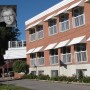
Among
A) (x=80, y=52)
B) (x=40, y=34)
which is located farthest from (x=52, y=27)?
(x=80, y=52)

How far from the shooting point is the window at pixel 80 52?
3484 cm

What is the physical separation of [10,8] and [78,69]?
36.4 feet

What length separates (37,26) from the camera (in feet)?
157

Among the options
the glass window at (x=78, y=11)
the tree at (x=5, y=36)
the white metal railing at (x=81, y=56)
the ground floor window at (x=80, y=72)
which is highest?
the tree at (x=5, y=36)

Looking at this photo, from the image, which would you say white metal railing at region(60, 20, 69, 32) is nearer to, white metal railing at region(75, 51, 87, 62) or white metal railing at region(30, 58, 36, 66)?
white metal railing at region(75, 51, 87, 62)

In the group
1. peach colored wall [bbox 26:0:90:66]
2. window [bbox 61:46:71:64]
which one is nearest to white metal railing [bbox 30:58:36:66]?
peach colored wall [bbox 26:0:90:66]

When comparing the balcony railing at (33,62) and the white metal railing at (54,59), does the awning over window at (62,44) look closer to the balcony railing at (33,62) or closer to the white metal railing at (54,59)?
the white metal railing at (54,59)

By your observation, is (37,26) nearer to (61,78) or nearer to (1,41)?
(61,78)

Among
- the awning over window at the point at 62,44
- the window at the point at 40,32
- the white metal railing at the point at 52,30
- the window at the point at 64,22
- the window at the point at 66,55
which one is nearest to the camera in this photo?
the awning over window at the point at 62,44

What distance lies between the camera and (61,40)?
131 ft

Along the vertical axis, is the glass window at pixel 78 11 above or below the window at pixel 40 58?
above

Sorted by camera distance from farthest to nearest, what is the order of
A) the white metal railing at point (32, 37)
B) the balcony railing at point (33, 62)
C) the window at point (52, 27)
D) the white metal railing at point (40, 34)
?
the white metal railing at point (32, 37)
the balcony railing at point (33, 62)
the white metal railing at point (40, 34)
the window at point (52, 27)

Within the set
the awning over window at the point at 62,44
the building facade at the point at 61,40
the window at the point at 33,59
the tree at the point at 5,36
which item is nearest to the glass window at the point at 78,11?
the building facade at the point at 61,40

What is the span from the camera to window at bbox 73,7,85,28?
35378 millimetres
